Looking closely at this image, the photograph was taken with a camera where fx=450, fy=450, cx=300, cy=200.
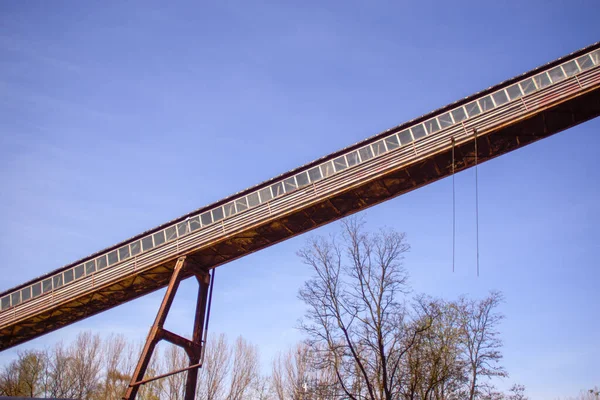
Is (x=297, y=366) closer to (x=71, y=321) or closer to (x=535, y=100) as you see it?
(x=71, y=321)

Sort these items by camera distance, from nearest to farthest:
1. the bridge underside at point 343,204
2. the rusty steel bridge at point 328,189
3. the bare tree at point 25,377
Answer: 1. the rusty steel bridge at point 328,189
2. the bridge underside at point 343,204
3. the bare tree at point 25,377

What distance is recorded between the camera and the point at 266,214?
18.0m

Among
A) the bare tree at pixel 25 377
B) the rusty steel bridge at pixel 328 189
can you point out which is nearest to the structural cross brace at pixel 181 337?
the rusty steel bridge at pixel 328 189

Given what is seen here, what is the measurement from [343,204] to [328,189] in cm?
122

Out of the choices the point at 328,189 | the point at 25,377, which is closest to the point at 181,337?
the point at 328,189

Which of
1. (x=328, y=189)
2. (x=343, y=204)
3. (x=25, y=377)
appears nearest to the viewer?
(x=328, y=189)

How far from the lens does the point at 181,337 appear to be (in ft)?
58.8

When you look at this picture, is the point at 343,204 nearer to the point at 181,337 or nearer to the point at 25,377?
the point at 181,337

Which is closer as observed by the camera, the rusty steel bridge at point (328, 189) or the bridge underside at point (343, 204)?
the rusty steel bridge at point (328, 189)

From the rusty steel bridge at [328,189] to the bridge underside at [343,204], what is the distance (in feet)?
0.15

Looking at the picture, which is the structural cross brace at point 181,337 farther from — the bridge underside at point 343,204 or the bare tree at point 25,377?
the bare tree at point 25,377

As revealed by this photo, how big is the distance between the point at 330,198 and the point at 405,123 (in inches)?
161

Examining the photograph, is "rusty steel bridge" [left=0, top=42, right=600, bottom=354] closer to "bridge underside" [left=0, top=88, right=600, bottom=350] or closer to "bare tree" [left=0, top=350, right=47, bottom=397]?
"bridge underside" [left=0, top=88, right=600, bottom=350]

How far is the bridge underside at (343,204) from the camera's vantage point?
53.8ft
